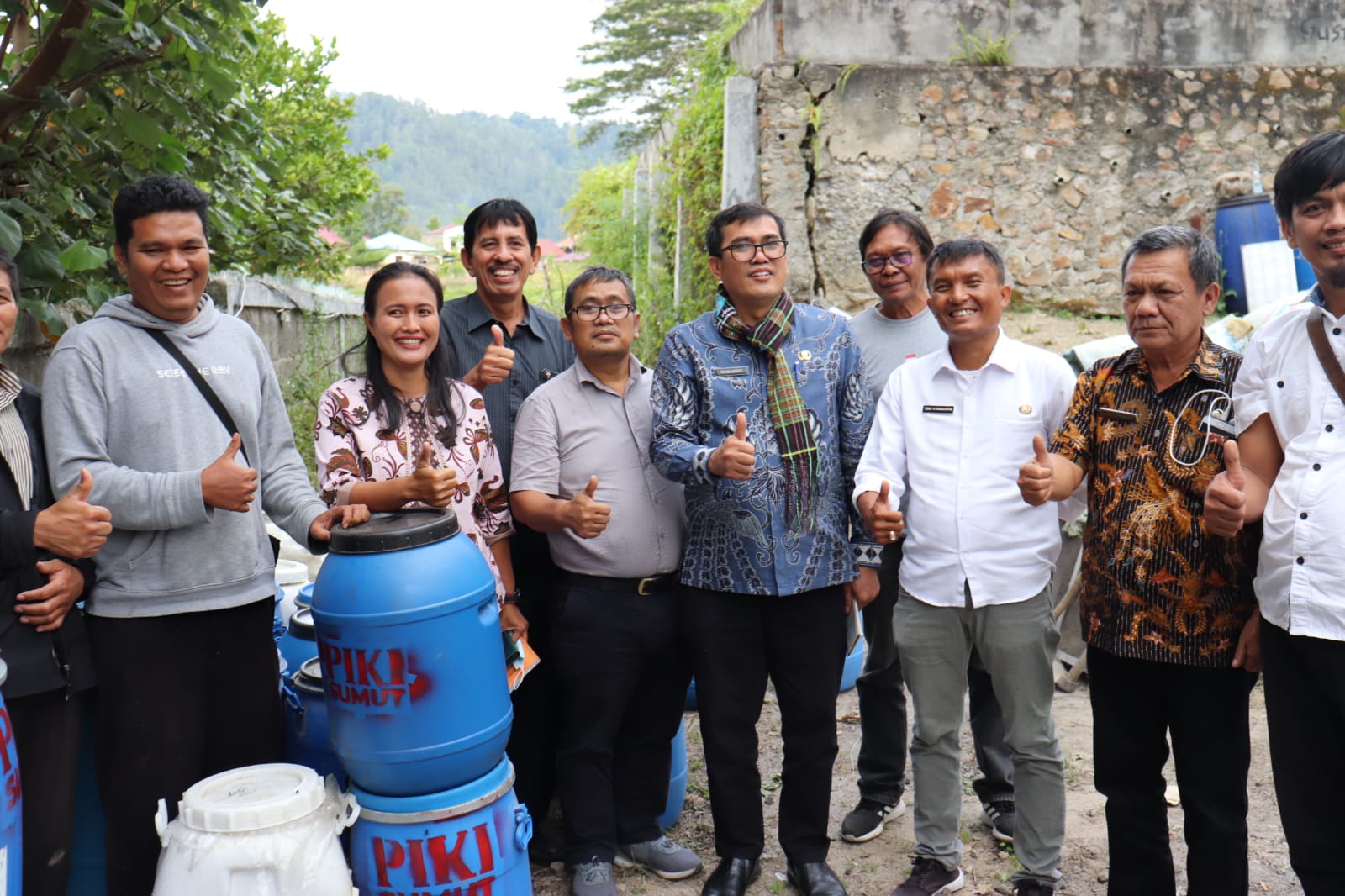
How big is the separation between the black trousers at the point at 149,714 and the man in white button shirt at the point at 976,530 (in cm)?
165

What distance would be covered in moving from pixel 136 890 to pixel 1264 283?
21.0 ft

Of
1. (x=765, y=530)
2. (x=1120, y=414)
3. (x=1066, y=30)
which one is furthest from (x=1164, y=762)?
(x=1066, y=30)

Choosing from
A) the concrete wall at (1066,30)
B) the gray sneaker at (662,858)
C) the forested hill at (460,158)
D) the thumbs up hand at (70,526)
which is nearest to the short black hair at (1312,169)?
the gray sneaker at (662,858)

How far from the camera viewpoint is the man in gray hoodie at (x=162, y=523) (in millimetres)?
2252

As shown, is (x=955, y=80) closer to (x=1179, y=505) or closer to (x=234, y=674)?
(x=1179, y=505)

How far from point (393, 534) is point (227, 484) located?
0.37 meters

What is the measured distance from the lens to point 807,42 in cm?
606

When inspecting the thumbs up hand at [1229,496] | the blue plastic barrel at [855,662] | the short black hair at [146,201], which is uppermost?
the short black hair at [146,201]

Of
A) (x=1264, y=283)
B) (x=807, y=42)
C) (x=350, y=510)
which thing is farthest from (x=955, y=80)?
(x=350, y=510)

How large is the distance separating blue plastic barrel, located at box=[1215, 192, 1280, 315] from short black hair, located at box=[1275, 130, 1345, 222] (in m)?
4.49

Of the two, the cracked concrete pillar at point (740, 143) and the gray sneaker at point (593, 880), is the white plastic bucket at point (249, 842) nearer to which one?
the gray sneaker at point (593, 880)

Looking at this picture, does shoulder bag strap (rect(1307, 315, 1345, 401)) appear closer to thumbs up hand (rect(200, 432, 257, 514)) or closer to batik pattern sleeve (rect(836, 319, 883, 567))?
batik pattern sleeve (rect(836, 319, 883, 567))

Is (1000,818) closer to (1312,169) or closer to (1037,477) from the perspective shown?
(1037,477)

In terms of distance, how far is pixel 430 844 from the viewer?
240 cm
